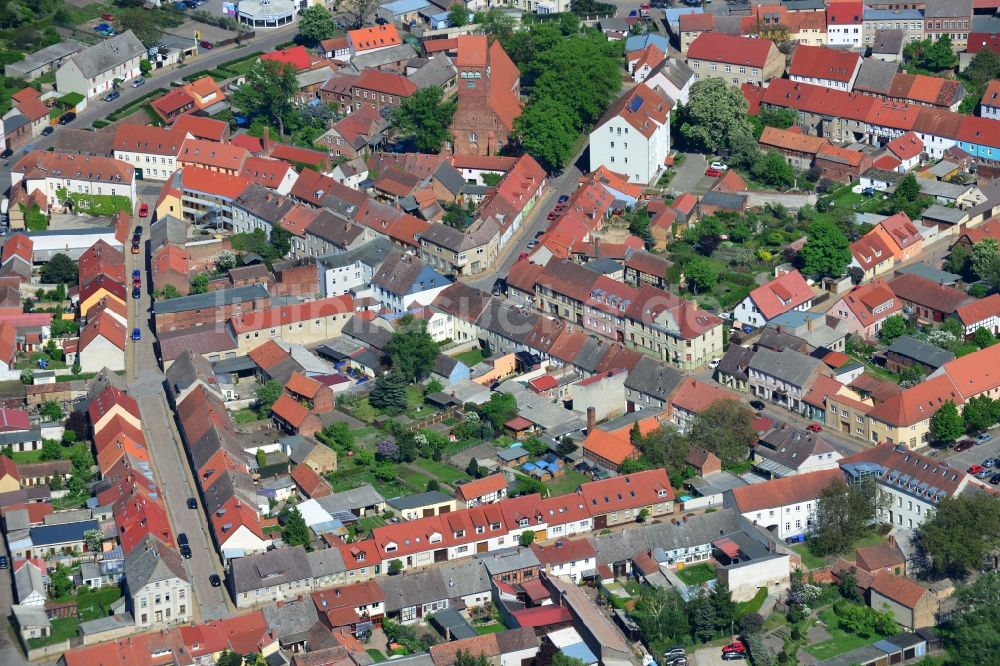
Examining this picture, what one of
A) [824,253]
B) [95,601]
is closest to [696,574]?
[95,601]

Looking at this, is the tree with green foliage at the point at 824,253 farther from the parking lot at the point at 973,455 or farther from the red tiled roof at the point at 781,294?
the parking lot at the point at 973,455

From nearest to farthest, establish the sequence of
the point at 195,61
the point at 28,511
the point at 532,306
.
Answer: the point at 28,511 < the point at 532,306 < the point at 195,61

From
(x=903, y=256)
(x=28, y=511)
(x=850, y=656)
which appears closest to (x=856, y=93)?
(x=903, y=256)

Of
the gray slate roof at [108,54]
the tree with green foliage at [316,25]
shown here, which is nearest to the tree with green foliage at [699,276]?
the tree with green foliage at [316,25]

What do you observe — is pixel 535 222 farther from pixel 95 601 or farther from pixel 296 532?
pixel 95 601

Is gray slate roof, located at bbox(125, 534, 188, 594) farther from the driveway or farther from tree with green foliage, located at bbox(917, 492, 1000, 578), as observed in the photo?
the driveway

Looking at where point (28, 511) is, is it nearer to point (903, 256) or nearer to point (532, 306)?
point (532, 306)

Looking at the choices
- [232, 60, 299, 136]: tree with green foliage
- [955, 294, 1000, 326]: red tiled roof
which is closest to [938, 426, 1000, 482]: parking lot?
[955, 294, 1000, 326]: red tiled roof
